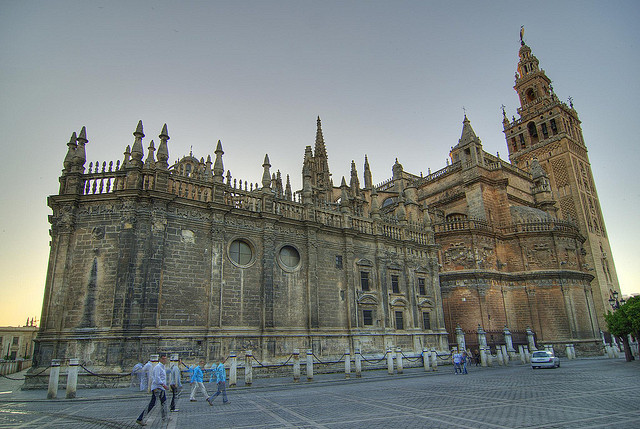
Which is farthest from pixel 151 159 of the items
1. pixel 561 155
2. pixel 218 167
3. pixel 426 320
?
pixel 561 155

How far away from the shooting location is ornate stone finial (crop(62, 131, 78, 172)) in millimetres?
20078

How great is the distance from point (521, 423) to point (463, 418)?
3.99ft

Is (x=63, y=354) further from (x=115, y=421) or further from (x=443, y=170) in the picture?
(x=443, y=170)

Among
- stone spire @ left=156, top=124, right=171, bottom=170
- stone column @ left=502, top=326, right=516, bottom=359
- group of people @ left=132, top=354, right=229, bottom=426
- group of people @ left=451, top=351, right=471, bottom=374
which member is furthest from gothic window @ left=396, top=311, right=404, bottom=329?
stone spire @ left=156, top=124, right=171, bottom=170

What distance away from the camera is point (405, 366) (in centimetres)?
2612

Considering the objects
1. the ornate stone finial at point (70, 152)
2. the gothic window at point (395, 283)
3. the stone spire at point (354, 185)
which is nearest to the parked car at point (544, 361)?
the gothic window at point (395, 283)

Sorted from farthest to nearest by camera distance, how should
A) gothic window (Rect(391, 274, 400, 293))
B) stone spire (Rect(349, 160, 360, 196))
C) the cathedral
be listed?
stone spire (Rect(349, 160, 360, 196))
gothic window (Rect(391, 274, 400, 293))
the cathedral

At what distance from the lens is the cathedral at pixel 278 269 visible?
18.2 meters

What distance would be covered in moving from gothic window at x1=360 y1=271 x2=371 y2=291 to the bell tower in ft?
110

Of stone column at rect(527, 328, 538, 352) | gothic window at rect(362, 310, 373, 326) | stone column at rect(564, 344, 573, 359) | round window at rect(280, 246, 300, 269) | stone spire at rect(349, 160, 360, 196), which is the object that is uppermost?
stone spire at rect(349, 160, 360, 196)

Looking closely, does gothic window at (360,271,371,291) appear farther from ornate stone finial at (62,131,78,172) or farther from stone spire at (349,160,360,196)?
ornate stone finial at (62,131,78,172)

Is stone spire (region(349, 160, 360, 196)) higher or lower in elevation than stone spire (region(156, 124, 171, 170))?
higher

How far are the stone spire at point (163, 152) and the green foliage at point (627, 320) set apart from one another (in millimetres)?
30592

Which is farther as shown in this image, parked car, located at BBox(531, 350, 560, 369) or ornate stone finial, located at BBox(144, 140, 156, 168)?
parked car, located at BBox(531, 350, 560, 369)
